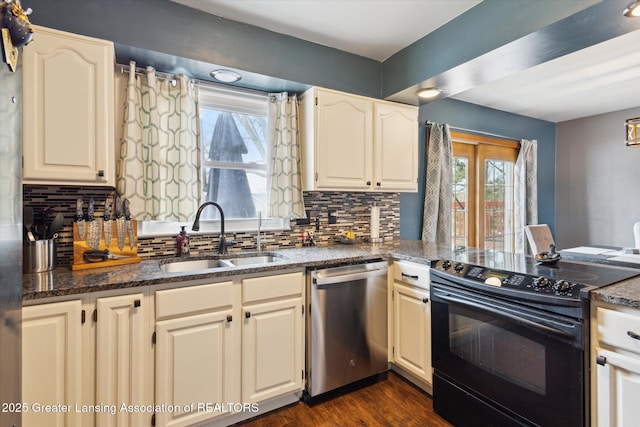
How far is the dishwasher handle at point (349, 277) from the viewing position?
2006 mm

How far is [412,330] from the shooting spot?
85.7 inches

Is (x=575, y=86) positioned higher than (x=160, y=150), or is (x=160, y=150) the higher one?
(x=575, y=86)

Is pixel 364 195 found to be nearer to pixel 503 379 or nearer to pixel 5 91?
pixel 503 379

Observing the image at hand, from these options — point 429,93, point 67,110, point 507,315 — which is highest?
point 429,93

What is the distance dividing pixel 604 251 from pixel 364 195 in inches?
89.0

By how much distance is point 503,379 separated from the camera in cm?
160

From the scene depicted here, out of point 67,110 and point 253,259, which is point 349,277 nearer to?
point 253,259

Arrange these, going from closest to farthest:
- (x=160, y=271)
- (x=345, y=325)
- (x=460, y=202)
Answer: (x=160, y=271) → (x=345, y=325) → (x=460, y=202)

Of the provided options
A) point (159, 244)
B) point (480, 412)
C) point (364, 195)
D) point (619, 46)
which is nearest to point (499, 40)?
point (619, 46)

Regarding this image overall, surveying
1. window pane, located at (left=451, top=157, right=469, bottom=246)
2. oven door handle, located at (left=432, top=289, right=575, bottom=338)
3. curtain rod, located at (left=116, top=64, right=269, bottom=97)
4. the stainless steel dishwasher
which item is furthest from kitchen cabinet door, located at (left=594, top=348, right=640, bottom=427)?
curtain rod, located at (left=116, top=64, right=269, bottom=97)

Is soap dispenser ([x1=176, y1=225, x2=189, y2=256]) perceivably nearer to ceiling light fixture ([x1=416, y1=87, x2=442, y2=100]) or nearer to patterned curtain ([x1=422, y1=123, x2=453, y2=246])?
ceiling light fixture ([x1=416, y1=87, x2=442, y2=100])

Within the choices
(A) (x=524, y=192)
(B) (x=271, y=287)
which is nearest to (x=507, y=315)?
(B) (x=271, y=287)

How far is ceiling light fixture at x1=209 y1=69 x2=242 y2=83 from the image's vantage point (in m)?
2.19

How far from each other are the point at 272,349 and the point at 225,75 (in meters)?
1.82
